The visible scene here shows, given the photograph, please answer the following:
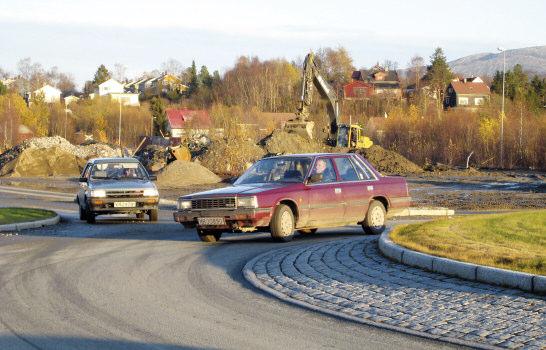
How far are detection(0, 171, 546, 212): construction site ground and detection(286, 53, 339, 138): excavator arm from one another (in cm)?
817

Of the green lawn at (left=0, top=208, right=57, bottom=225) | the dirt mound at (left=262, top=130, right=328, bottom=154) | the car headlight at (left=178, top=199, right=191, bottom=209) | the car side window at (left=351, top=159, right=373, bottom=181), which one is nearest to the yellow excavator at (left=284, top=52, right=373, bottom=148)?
the dirt mound at (left=262, top=130, right=328, bottom=154)

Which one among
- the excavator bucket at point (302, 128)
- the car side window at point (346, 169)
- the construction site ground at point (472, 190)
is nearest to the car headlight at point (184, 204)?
the car side window at point (346, 169)

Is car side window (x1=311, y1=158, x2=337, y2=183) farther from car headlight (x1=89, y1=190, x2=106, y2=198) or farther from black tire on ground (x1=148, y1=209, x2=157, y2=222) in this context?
car headlight (x1=89, y1=190, x2=106, y2=198)

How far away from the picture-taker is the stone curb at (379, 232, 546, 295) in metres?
10.3

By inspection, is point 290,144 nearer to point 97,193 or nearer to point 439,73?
point 97,193

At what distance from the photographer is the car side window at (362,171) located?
62.6ft

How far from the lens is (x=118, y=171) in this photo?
2459 cm

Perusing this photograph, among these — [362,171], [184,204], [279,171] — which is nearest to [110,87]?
[362,171]

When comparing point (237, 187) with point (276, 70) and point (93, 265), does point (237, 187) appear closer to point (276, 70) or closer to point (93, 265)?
point (93, 265)

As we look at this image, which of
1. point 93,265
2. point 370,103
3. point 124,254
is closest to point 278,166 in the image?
point 124,254

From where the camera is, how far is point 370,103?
124m

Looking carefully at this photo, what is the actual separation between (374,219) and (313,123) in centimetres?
3988

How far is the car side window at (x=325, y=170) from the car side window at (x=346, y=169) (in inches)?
8.2

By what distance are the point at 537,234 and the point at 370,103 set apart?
10845 cm
